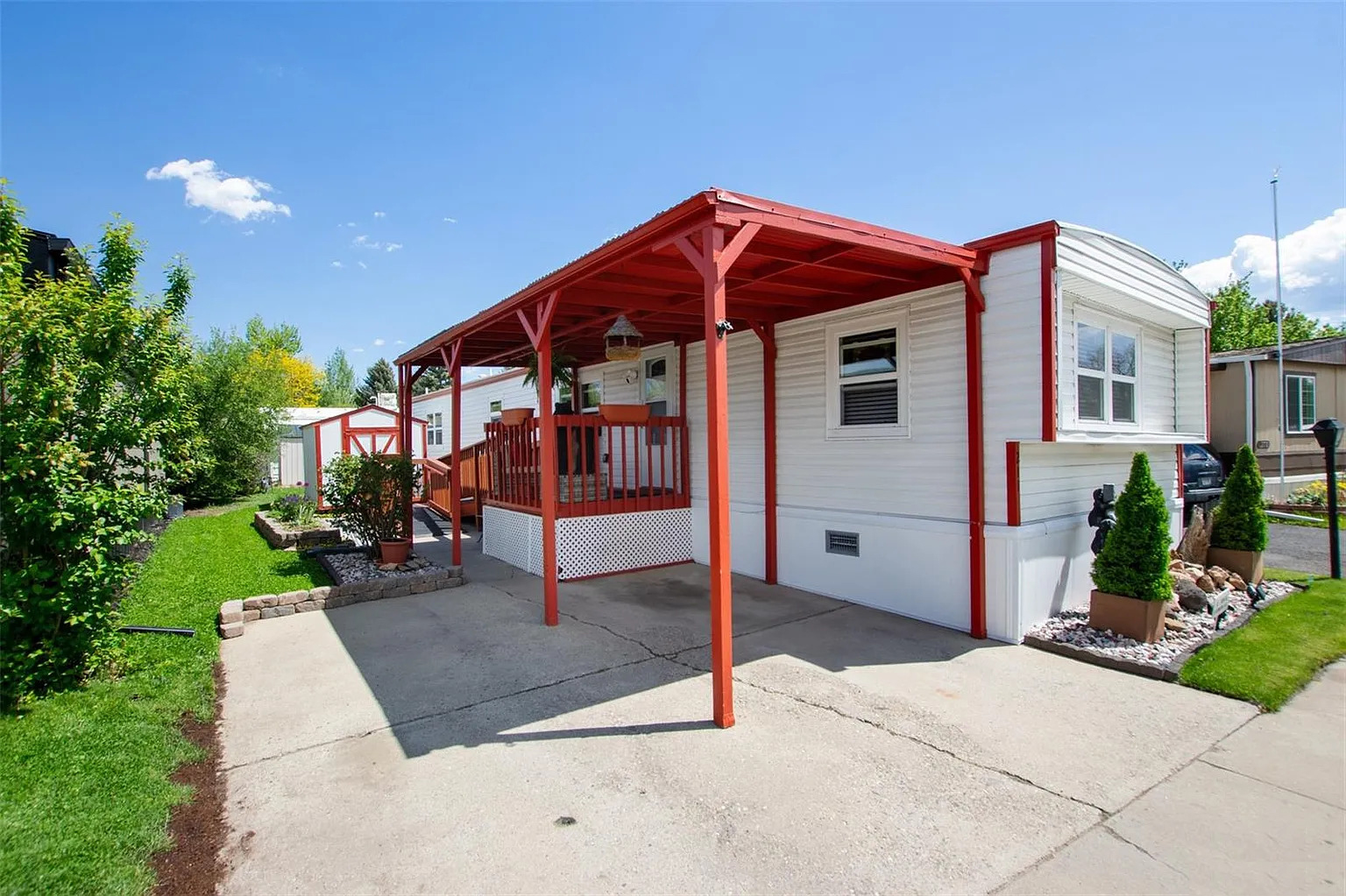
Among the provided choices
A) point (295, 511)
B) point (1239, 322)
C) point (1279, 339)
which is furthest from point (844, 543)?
point (1239, 322)

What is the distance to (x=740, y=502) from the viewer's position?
7.22 metres

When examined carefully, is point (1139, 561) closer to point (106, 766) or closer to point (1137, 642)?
point (1137, 642)

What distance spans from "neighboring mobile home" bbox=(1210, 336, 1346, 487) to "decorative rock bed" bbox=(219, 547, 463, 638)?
15213mm

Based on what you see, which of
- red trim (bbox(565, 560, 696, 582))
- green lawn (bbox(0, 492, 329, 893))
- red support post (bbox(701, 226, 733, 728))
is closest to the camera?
green lawn (bbox(0, 492, 329, 893))

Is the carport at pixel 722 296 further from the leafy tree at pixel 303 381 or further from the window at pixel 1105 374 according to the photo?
the leafy tree at pixel 303 381

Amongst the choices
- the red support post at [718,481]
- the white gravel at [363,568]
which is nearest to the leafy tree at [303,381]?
the white gravel at [363,568]

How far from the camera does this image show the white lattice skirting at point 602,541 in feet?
23.5

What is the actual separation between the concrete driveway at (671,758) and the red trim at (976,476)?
0.33m

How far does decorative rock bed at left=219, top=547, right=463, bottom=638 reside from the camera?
17.8 feet

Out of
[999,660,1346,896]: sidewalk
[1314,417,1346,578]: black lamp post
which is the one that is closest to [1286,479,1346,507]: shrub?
[1314,417,1346,578]: black lamp post

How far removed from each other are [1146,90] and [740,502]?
576 centimetres

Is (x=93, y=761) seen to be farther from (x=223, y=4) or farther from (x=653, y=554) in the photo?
(x=223, y=4)

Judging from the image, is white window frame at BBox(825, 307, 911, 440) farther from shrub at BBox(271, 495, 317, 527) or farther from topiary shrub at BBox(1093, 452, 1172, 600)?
shrub at BBox(271, 495, 317, 527)

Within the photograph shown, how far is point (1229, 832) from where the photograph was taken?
8.13ft
